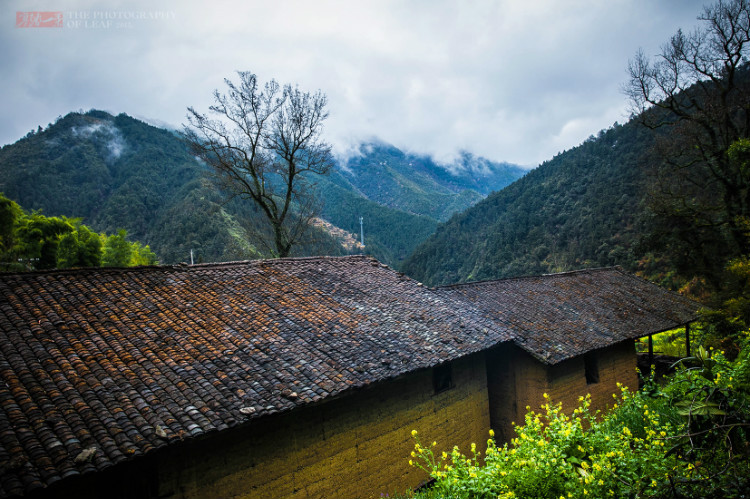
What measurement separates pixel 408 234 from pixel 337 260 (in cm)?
8207

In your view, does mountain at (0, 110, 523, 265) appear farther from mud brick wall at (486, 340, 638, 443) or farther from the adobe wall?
the adobe wall

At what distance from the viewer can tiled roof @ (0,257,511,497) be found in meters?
4.91

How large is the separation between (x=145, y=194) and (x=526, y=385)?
240 ft

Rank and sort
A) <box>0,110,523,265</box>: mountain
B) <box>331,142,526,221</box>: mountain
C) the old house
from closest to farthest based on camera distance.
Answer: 1. the old house
2. <box>0,110,523,265</box>: mountain
3. <box>331,142,526,221</box>: mountain

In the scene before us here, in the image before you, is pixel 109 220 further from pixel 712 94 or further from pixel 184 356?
pixel 712 94

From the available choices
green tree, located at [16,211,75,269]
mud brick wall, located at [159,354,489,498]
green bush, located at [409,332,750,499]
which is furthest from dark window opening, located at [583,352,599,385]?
green tree, located at [16,211,75,269]

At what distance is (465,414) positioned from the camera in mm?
10352

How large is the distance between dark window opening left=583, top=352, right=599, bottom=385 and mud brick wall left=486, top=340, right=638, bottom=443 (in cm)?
10

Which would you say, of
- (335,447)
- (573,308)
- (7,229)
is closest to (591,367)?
(573,308)

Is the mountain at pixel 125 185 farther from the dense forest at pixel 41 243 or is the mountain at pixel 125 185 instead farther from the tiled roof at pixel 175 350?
the tiled roof at pixel 175 350

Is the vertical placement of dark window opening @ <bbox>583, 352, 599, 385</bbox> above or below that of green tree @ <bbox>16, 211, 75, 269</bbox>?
below

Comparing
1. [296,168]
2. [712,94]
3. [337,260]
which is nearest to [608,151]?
[712,94]

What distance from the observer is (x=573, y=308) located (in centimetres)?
A: 1431

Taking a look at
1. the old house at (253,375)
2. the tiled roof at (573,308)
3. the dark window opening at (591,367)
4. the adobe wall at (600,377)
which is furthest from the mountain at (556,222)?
the old house at (253,375)
